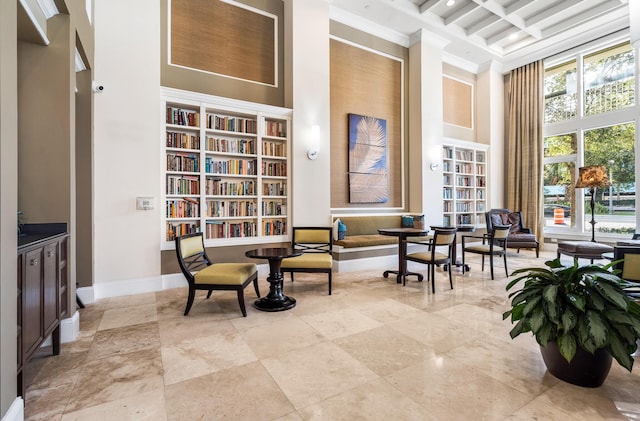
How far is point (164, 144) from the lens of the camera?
4.04 meters

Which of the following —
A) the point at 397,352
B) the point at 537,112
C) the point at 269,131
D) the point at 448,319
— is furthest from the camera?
the point at 537,112

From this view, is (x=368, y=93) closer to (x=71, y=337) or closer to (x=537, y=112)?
(x=537, y=112)

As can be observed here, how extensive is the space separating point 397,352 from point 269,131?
378 cm

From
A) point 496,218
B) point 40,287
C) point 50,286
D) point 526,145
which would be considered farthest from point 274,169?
point 526,145

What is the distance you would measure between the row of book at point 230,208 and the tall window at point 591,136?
23.4 ft

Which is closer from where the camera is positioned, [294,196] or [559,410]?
[559,410]

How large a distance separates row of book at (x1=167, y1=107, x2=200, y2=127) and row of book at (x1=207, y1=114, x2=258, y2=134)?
0.18 metres

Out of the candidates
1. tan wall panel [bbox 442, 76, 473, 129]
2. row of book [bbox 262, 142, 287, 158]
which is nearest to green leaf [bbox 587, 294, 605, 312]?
row of book [bbox 262, 142, 287, 158]

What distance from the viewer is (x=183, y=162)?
4.19 metres

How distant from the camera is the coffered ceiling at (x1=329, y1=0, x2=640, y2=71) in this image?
5.62 meters

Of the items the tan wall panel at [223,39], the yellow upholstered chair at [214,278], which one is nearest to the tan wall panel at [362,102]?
the tan wall panel at [223,39]

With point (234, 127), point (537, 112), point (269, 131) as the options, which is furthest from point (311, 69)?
point (537, 112)

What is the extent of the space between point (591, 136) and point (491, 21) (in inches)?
132

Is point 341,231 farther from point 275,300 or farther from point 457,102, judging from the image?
point 457,102
